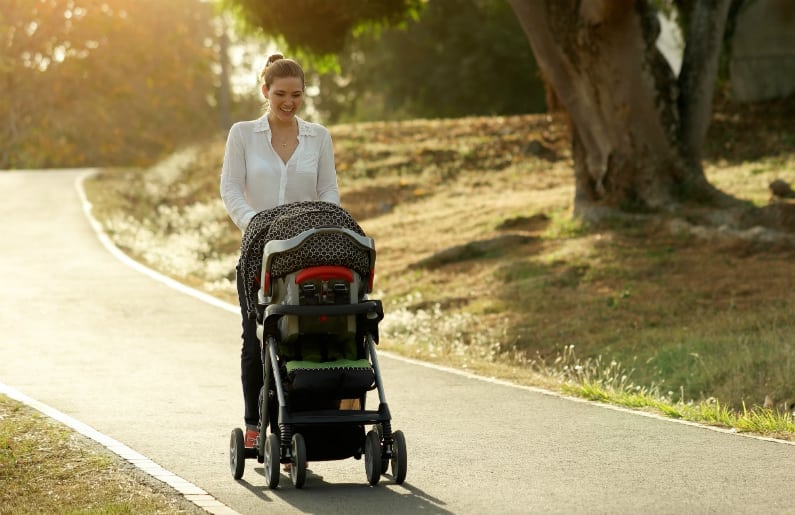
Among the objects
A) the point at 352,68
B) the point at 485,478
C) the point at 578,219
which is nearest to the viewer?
the point at 485,478

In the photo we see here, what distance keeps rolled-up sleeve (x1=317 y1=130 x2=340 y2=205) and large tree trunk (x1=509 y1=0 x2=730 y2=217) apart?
1239cm

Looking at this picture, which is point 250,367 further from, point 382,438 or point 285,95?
point 285,95

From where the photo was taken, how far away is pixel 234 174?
26.3 feet

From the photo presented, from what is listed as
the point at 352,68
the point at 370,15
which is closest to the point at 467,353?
the point at 370,15

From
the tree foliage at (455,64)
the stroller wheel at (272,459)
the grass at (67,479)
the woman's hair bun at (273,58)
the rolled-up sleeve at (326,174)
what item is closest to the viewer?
the grass at (67,479)

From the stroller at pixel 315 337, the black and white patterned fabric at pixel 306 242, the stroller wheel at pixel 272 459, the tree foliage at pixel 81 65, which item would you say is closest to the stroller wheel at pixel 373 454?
the stroller at pixel 315 337

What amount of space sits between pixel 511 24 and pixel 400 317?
3550cm

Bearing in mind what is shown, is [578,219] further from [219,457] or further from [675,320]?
[219,457]

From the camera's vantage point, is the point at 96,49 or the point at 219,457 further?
the point at 96,49

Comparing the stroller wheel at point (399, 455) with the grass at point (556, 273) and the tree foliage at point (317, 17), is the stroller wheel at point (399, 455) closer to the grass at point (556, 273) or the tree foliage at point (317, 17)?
the grass at point (556, 273)

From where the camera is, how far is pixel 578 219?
835 inches

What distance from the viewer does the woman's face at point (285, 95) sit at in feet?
25.4

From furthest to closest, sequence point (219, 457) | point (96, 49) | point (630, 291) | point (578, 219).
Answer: point (96, 49), point (578, 219), point (630, 291), point (219, 457)

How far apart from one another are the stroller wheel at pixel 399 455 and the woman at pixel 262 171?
0.91 metres
